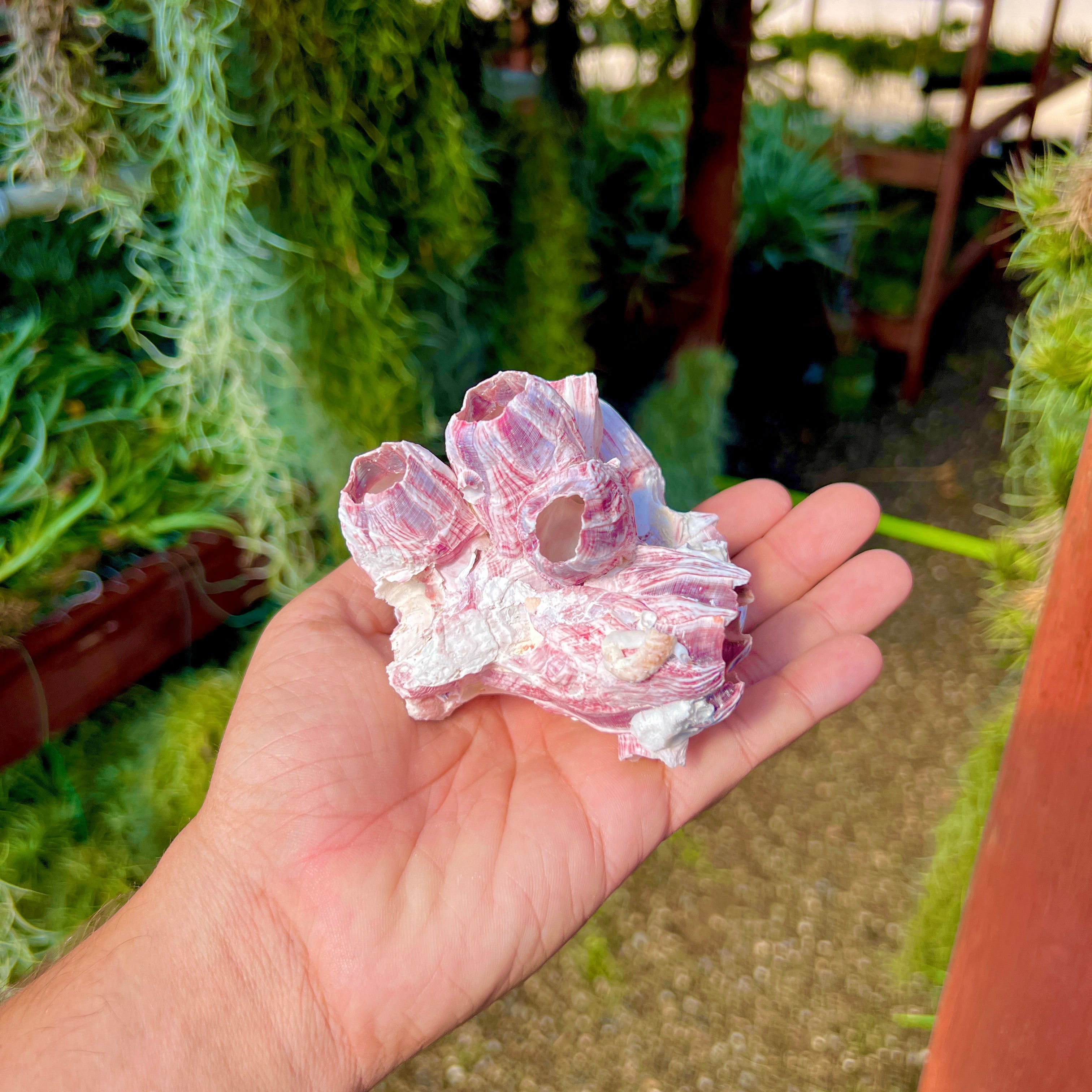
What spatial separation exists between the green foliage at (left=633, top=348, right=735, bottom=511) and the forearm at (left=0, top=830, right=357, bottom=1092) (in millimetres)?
1103

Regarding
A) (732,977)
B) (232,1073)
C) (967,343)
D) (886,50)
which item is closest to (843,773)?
(732,977)

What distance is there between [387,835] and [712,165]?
1212mm

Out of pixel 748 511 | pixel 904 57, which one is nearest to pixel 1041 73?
pixel 904 57

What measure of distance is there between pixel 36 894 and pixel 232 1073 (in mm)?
544

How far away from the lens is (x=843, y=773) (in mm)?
1497

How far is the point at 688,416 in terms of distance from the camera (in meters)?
1.64

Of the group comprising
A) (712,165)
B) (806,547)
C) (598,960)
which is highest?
(712,165)

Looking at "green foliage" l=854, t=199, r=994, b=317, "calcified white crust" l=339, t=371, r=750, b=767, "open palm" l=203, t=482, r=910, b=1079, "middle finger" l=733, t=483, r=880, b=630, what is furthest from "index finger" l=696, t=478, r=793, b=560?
"green foliage" l=854, t=199, r=994, b=317

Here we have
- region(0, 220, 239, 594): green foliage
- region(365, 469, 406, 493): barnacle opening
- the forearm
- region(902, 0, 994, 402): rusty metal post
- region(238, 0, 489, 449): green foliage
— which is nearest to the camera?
the forearm

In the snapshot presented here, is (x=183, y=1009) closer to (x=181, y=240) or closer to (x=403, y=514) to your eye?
(x=403, y=514)

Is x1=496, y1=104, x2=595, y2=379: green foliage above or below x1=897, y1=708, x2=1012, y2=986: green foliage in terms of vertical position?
above

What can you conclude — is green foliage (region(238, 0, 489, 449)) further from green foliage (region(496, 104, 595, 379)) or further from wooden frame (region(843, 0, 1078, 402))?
wooden frame (region(843, 0, 1078, 402))

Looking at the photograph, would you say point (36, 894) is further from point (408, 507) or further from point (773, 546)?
point (773, 546)

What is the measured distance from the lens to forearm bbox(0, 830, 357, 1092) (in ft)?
2.23
